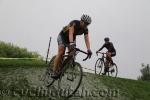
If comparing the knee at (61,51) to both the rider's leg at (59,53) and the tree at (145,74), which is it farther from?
the tree at (145,74)

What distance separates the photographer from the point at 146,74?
56.4 meters

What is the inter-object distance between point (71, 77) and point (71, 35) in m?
1.35

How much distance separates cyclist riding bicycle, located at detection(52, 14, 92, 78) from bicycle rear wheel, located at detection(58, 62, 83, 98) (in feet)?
1.47

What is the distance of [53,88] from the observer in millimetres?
13344

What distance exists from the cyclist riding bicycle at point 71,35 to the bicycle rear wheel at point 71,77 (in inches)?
17.6

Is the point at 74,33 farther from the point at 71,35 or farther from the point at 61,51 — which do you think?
the point at 61,51

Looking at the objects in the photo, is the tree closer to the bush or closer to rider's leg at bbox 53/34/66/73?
the bush

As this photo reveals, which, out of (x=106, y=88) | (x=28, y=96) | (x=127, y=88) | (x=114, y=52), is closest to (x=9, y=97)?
(x=28, y=96)

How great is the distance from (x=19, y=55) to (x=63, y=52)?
2866 centimetres

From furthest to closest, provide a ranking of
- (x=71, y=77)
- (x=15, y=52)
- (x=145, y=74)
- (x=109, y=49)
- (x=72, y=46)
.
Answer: (x=145, y=74) → (x=15, y=52) → (x=109, y=49) → (x=71, y=77) → (x=72, y=46)

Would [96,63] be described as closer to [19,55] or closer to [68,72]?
[68,72]

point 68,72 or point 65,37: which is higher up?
point 65,37

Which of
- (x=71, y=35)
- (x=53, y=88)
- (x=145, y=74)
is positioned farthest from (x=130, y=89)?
(x=145, y=74)

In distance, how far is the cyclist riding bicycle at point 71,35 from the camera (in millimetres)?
11547
